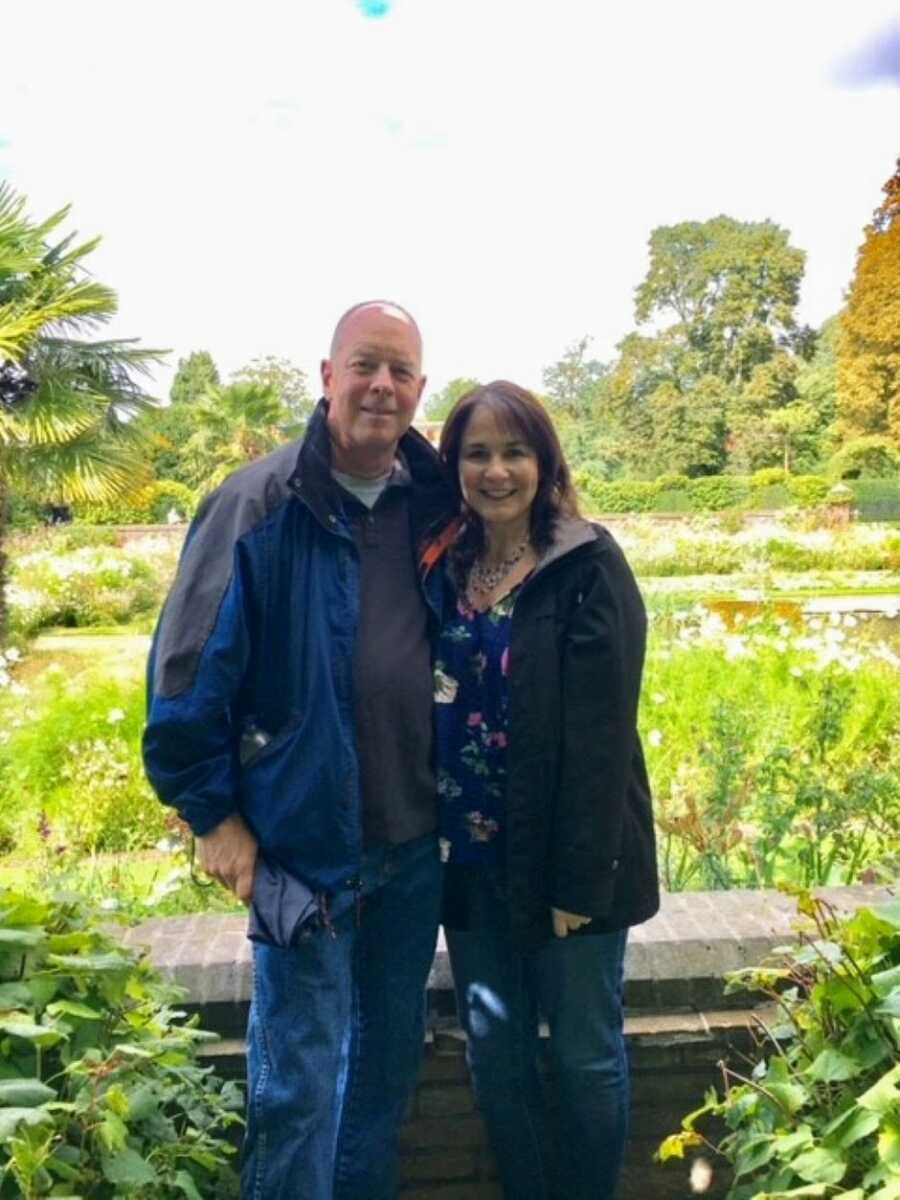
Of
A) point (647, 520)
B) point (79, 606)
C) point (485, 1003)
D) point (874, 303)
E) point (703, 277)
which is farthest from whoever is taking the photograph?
point (703, 277)

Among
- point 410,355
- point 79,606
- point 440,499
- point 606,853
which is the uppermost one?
point 410,355

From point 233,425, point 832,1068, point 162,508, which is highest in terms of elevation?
point 233,425

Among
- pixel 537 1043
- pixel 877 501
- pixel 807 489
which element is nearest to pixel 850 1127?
pixel 537 1043

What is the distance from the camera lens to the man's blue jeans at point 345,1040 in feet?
5.63

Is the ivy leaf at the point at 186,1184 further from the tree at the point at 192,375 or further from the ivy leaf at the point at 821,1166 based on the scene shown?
the tree at the point at 192,375

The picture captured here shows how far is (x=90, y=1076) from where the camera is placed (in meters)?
1.35

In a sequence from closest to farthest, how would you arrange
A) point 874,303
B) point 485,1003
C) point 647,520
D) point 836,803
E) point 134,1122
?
point 134,1122 → point 485,1003 → point 836,803 → point 647,520 → point 874,303

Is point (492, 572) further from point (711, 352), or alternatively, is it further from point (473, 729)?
point (711, 352)

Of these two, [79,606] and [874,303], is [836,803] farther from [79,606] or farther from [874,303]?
[874,303]

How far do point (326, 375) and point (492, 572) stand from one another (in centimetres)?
45

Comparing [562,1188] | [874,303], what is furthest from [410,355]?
[874,303]

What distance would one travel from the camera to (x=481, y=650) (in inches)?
73.4

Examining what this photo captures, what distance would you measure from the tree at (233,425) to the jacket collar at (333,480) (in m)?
27.4

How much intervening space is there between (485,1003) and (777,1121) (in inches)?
23.0
